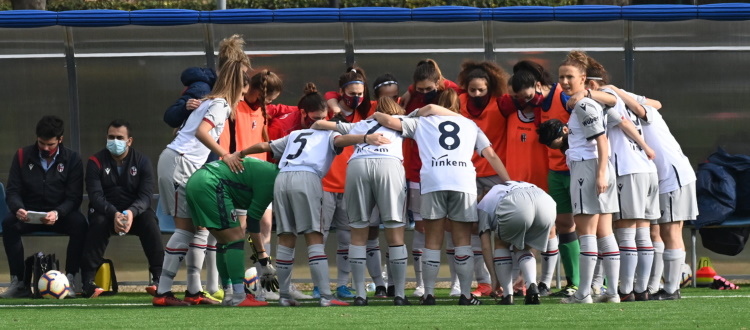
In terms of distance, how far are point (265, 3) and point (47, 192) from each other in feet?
46.0

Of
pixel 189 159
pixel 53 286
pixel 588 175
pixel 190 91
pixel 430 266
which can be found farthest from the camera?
pixel 53 286

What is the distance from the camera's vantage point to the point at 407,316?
7.85m

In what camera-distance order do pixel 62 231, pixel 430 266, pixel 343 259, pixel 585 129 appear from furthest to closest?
pixel 62 231 < pixel 343 259 < pixel 430 266 < pixel 585 129

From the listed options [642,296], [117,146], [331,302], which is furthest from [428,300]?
[117,146]

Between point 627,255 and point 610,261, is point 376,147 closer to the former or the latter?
point 610,261

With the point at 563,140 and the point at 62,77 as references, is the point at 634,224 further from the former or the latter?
the point at 62,77

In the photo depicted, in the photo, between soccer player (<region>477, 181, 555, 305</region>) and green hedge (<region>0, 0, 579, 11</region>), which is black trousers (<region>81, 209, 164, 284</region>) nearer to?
soccer player (<region>477, 181, 555, 305</region>)

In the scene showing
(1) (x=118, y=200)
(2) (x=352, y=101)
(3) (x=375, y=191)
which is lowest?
(1) (x=118, y=200)

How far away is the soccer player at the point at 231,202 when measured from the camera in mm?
8781

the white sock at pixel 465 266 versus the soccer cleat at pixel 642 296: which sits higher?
the white sock at pixel 465 266

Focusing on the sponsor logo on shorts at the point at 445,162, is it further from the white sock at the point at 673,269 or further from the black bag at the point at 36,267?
the black bag at the point at 36,267

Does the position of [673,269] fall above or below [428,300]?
above

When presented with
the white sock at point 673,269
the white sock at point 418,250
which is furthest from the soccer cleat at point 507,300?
the white sock at point 418,250

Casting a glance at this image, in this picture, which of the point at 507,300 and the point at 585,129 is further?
the point at 507,300
